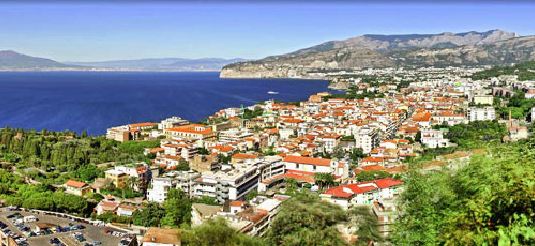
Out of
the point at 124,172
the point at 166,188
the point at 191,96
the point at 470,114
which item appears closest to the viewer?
the point at 166,188

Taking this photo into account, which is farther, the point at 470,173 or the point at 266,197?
the point at 266,197

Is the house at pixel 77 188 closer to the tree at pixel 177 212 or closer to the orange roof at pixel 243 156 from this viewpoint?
the tree at pixel 177 212

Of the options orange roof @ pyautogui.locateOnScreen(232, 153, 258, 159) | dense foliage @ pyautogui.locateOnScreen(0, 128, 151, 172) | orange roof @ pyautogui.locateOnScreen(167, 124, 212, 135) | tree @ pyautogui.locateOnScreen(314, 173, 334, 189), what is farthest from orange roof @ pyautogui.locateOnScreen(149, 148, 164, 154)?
tree @ pyautogui.locateOnScreen(314, 173, 334, 189)

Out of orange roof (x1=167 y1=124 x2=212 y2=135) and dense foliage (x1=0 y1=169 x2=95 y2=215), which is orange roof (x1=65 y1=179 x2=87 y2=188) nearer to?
dense foliage (x1=0 y1=169 x2=95 y2=215)

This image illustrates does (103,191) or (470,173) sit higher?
(470,173)

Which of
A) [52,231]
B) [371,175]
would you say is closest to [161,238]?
[52,231]

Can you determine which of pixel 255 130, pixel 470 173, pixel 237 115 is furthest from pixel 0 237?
pixel 237 115

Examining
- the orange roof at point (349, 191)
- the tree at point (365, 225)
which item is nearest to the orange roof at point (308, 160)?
the orange roof at point (349, 191)

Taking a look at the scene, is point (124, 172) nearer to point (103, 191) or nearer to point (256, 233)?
point (103, 191)
